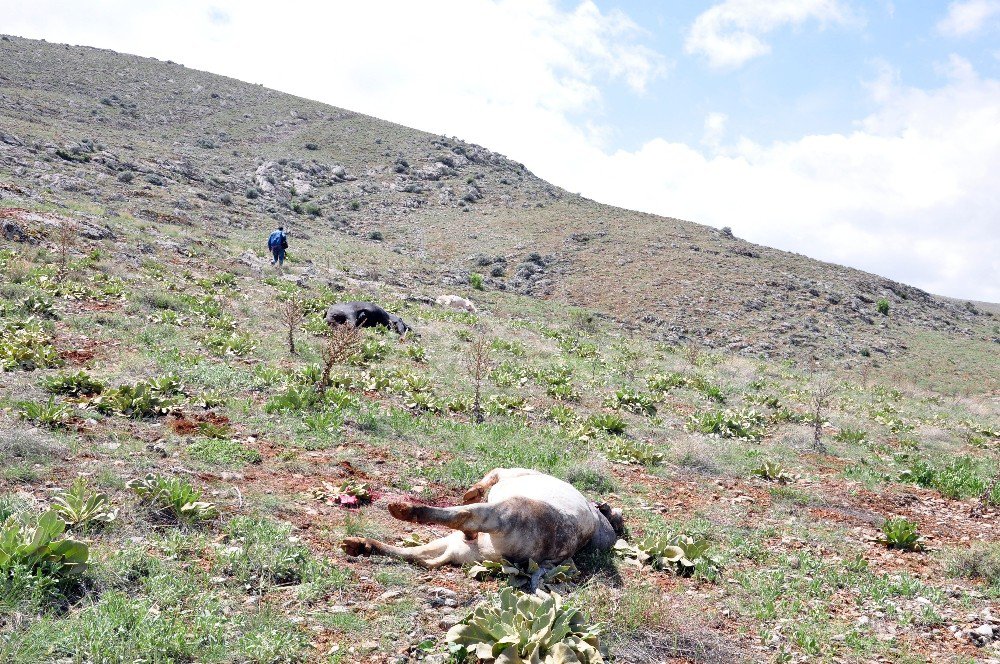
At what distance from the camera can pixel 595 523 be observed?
5.70 metres

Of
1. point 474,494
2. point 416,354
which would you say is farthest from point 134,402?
point 416,354

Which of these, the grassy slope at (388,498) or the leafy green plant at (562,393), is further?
the leafy green plant at (562,393)

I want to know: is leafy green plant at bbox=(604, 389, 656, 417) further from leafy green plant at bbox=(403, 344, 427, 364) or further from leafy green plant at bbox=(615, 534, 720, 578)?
leafy green plant at bbox=(615, 534, 720, 578)

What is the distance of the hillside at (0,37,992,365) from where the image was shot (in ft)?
100

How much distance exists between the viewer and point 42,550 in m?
3.85

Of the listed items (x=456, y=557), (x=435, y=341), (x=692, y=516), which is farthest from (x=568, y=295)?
(x=456, y=557)

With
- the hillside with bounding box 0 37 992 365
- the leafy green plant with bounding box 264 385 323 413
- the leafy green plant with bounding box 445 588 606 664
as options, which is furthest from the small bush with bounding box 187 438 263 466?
the hillside with bounding box 0 37 992 365

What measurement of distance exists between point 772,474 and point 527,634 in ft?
21.0

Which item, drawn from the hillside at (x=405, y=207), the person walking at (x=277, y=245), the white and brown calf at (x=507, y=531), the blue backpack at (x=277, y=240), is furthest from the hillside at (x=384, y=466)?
the hillside at (x=405, y=207)

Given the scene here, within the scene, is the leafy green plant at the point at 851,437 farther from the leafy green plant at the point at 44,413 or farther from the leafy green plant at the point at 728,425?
the leafy green plant at the point at 44,413

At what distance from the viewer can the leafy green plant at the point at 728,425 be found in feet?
38.2

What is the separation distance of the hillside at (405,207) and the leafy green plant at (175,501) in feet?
62.3

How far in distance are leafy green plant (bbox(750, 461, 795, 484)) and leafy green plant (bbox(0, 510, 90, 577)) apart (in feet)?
26.6

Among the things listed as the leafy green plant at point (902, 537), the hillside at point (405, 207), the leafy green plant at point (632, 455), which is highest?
the hillside at point (405, 207)
